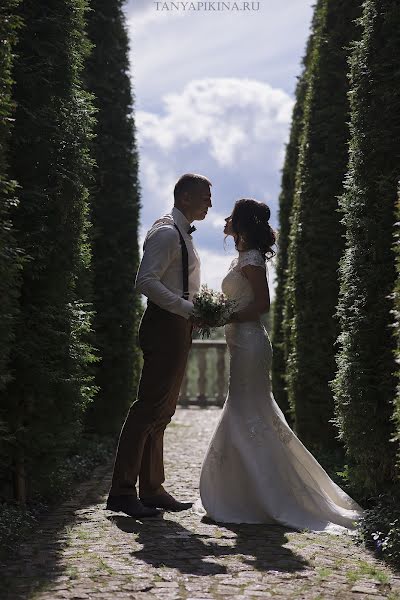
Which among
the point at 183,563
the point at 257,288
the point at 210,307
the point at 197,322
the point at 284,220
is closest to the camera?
the point at 183,563

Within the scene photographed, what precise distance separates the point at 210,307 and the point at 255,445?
116 centimetres

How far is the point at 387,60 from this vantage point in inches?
249

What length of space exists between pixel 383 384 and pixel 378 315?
1.66 feet

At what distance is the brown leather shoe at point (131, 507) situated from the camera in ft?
20.8

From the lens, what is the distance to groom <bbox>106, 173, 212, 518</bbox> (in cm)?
635

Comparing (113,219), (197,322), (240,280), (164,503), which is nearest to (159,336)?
(197,322)

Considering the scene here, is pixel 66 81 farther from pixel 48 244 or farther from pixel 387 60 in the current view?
pixel 387 60

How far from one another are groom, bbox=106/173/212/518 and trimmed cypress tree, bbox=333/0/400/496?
1.24 m

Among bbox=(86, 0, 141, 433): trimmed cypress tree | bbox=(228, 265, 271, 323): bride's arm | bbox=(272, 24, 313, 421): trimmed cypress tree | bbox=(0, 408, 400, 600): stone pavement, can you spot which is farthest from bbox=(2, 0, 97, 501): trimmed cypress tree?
bbox=(272, 24, 313, 421): trimmed cypress tree

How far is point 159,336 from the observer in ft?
21.0

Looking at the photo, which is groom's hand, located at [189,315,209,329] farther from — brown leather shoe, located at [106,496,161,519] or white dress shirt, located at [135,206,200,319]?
brown leather shoe, located at [106,496,161,519]

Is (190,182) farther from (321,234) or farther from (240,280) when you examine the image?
(321,234)

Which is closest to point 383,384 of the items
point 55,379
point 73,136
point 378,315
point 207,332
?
point 378,315

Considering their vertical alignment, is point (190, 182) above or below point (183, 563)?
above
